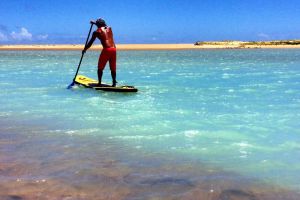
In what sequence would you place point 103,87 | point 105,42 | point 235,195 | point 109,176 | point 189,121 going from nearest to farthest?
1. point 235,195
2. point 109,176
3. point 189,121
4. point 103,87
5. point 105,42

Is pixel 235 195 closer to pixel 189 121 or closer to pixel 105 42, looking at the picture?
pixel 189 121

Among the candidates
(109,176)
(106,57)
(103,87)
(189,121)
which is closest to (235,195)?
(109,176)

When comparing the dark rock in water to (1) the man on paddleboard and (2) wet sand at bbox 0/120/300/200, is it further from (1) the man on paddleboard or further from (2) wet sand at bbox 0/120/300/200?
(1) the man on paddleboard

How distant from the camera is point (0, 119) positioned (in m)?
8.80

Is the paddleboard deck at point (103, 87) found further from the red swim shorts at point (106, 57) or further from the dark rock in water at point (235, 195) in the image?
the dark rock in water at point (235, 195)

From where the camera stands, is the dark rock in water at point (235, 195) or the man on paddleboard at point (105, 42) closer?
the dark rock in water at point (235, 195)

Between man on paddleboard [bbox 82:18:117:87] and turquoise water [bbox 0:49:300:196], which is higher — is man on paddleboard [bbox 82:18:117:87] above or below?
above

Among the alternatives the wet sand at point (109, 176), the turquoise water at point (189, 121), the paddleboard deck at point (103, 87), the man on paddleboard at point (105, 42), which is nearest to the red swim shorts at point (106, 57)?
the man on paddleboard at point (105, 42)

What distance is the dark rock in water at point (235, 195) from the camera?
4.43m

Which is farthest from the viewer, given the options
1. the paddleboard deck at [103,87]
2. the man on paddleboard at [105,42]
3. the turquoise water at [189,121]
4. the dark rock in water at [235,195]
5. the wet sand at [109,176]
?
the man on paddleboard at [105,42]

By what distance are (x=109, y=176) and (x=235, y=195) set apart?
4.73ft

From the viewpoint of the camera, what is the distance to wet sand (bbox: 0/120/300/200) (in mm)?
4535

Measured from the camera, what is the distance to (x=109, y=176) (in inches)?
201

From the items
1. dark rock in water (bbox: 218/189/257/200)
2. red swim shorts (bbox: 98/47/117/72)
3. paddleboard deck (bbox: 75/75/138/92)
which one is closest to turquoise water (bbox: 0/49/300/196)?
paddleboard deck (bbox: 75/75/138/92)
